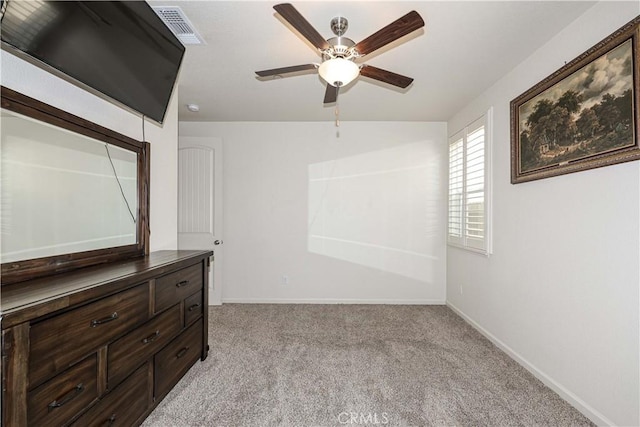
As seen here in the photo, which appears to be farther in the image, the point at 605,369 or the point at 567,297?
the point at 567,297

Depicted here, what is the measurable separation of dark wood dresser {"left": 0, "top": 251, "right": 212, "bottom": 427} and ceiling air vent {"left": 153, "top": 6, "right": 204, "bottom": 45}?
1.58m

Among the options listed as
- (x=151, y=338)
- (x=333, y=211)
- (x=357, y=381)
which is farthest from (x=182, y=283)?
(x=333, y=211)

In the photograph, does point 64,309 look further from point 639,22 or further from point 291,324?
point 639,22

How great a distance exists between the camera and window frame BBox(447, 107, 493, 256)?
3.18m

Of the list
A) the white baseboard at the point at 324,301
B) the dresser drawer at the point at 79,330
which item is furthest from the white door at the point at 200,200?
the dresser drawer at the point at 79,330

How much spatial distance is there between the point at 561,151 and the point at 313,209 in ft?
9.59

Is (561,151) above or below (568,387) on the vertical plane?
above

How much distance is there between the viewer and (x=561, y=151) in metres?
2.17

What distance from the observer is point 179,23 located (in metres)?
2.05

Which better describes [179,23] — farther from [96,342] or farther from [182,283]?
[96,342]

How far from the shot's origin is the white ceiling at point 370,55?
76.4 inches

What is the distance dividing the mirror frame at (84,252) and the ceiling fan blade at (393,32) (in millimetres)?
1709

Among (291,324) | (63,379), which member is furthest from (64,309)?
(291,324)

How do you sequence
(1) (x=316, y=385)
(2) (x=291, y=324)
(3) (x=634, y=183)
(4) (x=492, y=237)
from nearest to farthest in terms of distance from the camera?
(3) (x=634, y=183) → (1) (x=316, y=385) → (4) (x=492, y=237) → (2) (x=291, y=324)
